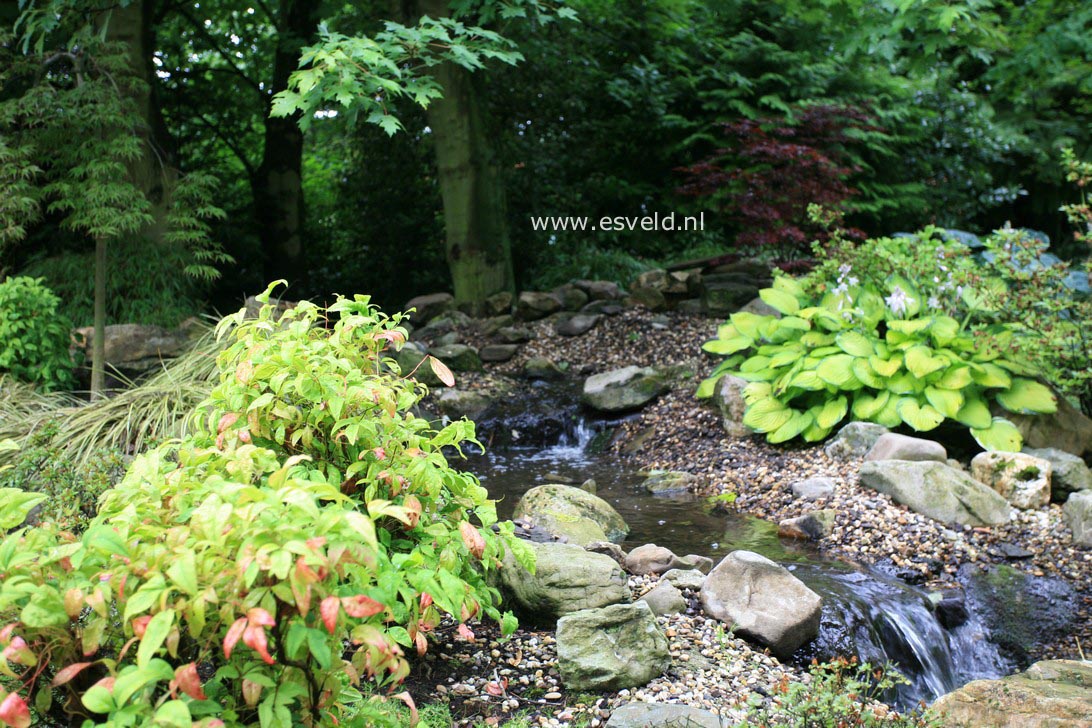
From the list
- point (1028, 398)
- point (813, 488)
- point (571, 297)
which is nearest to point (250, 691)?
point (813, 488)

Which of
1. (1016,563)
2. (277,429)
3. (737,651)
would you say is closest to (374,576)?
(277,429)

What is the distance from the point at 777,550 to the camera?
4.33 meters

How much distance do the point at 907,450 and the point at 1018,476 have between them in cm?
59

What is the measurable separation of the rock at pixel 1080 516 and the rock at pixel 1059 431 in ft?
2.64

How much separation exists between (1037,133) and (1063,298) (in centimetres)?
789

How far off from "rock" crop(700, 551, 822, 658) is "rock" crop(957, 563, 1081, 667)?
1225mm

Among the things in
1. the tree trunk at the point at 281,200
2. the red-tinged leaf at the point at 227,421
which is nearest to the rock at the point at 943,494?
the red-tinged leaf at the point at 227,421

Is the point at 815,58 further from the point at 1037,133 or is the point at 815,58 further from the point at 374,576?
the point at 374,576

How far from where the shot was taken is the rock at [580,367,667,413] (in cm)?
685

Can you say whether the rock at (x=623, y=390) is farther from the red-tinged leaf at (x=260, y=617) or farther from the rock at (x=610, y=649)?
the red-tinged leaf at (x=260, y=617)

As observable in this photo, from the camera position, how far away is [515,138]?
997 centimetres

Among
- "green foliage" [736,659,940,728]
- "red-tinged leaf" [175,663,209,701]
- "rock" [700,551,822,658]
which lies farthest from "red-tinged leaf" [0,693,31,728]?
"rock" [700,551,822,658]

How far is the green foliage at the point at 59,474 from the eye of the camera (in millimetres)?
3592

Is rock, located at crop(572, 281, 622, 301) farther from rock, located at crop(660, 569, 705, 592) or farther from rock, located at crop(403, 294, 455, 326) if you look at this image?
rock, located at crop(660, 569, 705, 592)
